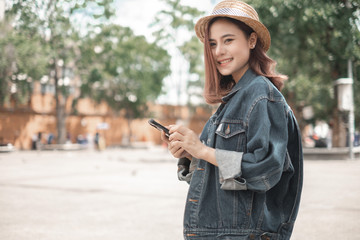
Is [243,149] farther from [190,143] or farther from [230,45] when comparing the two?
[230,45]

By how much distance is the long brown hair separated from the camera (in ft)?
6.02

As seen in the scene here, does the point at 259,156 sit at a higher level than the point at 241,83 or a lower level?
lower

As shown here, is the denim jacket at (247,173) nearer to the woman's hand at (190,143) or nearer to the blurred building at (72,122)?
the woman's hand at (190,143)

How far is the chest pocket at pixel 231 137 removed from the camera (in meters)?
1.62

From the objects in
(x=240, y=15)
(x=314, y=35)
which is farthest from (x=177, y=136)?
(x=314, y=35)

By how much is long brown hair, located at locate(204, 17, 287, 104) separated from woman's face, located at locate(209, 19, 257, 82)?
2cm

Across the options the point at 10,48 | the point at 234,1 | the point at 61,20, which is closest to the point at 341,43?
the point at 234,1

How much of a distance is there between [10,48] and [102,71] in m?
8.16

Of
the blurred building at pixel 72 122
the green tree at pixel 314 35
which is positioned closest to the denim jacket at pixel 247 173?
the green tree at pixel 314 35

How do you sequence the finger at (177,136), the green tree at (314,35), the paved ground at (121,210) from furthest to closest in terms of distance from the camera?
the green tree at (314,35), the paved ground at (121,210), the finger at (177,136)

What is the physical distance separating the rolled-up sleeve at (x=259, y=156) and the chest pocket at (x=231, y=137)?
3cm

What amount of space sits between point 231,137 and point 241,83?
0.26 m

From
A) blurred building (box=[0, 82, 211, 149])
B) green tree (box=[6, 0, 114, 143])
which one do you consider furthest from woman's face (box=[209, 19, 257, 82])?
blurred building (box=[0, 82, 211, 149])

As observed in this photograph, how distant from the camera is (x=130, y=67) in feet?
132
